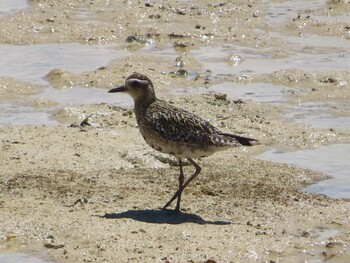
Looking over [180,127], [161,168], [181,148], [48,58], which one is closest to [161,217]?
[181,148]

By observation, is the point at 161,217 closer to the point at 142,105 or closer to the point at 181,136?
the point at 181,136

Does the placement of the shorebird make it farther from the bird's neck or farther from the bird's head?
the bird's head

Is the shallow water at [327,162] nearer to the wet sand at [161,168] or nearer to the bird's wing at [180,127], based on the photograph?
the wet sand at [161,168]

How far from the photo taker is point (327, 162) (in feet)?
36.4

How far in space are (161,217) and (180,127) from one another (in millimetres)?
801

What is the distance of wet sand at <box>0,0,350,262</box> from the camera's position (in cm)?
847

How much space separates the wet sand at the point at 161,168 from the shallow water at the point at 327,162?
16 cm

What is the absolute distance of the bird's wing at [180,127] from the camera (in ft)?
30.2

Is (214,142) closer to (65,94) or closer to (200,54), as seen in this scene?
(65,94)

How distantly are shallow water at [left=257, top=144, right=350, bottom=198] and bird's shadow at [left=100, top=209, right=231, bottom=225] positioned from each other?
60.1 inches

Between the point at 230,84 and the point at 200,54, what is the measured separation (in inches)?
59.5

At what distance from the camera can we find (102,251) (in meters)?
8.23

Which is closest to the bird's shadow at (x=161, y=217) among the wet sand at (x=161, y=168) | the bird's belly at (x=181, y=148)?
A: the wet sand at (x=161, y=168)

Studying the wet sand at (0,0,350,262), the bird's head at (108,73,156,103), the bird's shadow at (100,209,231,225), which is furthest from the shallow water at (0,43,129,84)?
the bird's shadow at (100,209,231,225)
